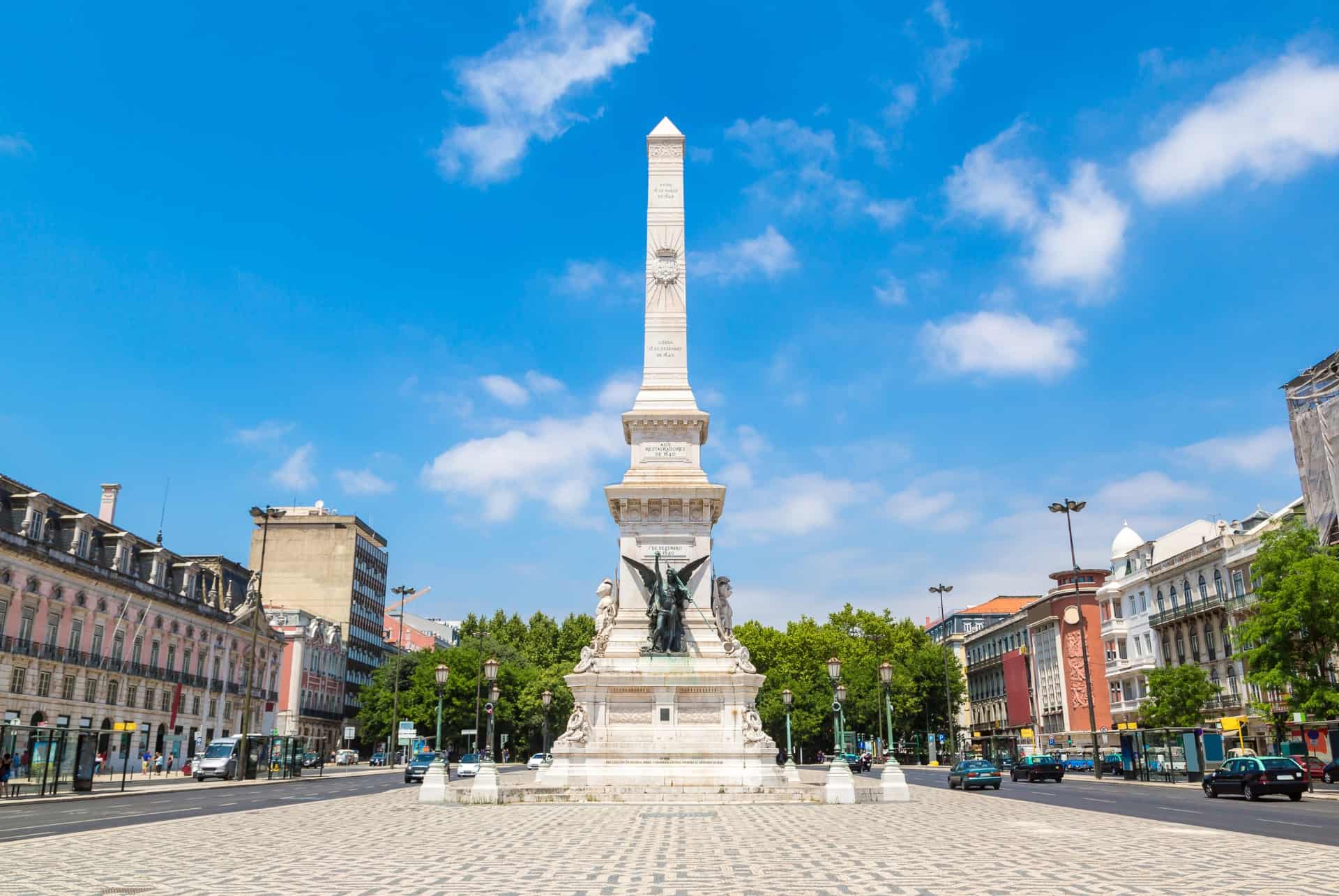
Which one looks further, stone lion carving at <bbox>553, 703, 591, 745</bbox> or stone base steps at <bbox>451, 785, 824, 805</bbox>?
stone lion carving at <bbox>553, 703, 591, 745</bbox>

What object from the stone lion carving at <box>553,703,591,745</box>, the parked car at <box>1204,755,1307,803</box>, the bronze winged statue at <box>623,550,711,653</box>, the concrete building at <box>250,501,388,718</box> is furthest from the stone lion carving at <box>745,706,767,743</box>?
the concrete building at <box>250,501,388,718</box>

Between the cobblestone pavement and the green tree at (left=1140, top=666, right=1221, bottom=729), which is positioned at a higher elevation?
the green tree at (left=1140, top=666, right=1221, bottom=729)

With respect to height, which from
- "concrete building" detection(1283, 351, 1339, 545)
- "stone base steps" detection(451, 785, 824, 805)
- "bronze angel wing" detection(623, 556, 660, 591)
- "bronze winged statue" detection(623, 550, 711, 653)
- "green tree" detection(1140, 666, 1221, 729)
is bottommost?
"stone base steps" detection(451, 785, 824, 805)

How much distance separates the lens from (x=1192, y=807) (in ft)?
90.2

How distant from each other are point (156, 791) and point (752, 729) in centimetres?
2403

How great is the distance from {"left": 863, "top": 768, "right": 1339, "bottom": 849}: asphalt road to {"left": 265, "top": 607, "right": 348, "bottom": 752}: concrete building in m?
56.0

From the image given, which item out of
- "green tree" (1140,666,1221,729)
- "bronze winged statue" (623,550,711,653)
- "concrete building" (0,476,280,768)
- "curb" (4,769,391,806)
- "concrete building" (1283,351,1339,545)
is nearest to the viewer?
"bronze winged statue" (623,550,711,653)

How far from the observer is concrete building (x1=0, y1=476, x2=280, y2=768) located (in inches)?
1935

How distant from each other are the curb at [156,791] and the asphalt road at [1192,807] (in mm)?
27618

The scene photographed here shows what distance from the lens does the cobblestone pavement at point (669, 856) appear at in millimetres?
11422

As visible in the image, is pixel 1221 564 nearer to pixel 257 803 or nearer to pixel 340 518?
pixel 257 803

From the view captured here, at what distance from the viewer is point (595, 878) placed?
11.9m

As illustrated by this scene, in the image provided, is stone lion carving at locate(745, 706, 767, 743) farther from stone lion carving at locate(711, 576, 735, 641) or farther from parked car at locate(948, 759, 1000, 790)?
parked car at locate(948, 759, 1000, 790)

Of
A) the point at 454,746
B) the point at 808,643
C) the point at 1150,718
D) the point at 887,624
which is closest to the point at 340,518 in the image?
the point at 454,746
